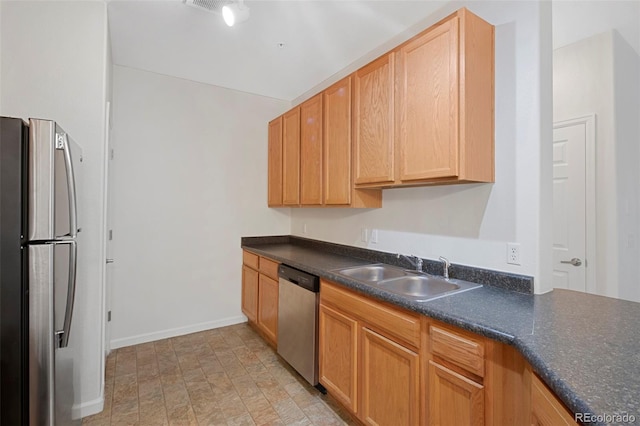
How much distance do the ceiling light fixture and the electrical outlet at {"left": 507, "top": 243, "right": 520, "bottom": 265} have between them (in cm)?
220

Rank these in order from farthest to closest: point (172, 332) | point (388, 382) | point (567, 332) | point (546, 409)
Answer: point (172, 332) → point (388, 382) → point (567, 332) → point (546, 409)

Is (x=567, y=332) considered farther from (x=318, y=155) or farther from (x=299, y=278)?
(x=318, y=155)

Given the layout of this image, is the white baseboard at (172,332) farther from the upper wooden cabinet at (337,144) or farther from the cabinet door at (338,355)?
the upper wooden cabinet at (337,144)

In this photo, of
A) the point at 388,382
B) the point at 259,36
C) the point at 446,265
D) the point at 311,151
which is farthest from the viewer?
the point at 311,151

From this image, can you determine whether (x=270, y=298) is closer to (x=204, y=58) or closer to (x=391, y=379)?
(x=391, y=379)

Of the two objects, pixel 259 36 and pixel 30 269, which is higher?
pixel 259 36

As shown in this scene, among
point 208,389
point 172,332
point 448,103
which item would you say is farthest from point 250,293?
point 448,103

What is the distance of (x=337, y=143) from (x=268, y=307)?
1.63 metres

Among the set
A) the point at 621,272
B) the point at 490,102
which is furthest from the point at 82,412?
the point at 621,272

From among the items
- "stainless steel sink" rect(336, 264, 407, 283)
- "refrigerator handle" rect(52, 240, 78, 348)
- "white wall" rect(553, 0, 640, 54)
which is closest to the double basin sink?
"stainless steel sink" rect(336, 264, 407, 283)

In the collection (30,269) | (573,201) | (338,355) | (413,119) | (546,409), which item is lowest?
(338,355)

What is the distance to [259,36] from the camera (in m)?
2.49

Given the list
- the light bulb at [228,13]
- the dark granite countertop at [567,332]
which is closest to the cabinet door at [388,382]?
the dark granite countertop at [567,332]

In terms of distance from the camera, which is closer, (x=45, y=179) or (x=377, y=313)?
(x=45, y=179)
